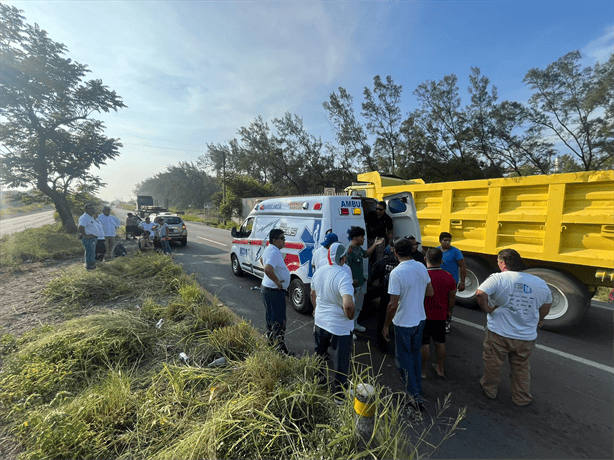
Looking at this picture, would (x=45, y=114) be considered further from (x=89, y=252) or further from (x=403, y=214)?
(x=403, y=214)

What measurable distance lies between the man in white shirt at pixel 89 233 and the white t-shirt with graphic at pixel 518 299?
8.53m

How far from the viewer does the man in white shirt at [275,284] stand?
3387mm

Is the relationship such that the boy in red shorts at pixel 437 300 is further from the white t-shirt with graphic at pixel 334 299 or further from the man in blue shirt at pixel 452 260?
the white t-shirt with graphic at pixel 334 299

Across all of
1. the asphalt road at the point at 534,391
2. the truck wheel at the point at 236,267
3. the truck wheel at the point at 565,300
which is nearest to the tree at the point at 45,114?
the truck wheel at the point at 236,267

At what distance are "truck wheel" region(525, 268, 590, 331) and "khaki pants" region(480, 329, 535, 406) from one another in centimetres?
235

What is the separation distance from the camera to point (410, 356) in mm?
2727

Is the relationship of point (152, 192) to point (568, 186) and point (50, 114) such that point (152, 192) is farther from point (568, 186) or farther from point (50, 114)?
point (568, 186)

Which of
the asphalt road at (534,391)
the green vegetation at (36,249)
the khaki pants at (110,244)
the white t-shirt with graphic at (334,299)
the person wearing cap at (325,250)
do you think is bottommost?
the asphalt road at (534,391)

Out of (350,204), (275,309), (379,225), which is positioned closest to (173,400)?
(275,309)

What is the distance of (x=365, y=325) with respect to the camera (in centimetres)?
479

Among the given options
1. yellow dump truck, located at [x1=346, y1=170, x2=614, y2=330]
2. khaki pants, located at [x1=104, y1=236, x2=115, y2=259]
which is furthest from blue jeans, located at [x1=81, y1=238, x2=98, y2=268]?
yellow dump truck, located at [x1=346, y1=170, x2=614, y2=330]

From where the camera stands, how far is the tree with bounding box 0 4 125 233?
12203 millimetres

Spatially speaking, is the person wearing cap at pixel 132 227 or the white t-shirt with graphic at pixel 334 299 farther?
the person wearing cap at pixel 132 227

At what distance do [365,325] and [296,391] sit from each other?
112 inches
